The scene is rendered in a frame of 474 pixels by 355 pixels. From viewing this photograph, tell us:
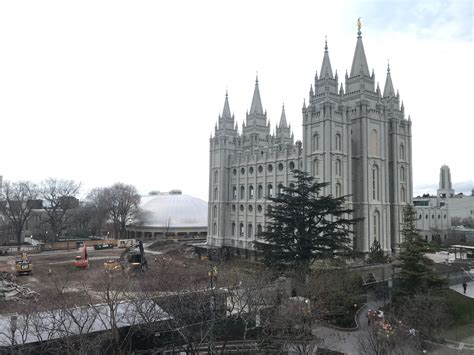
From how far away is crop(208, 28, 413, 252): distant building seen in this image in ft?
141

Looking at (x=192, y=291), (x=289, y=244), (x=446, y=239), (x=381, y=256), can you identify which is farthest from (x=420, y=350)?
(x=446, y=239)

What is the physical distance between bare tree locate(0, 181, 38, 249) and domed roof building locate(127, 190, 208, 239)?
21.1 meters

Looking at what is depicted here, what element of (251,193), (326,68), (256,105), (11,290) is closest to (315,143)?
(326,68)

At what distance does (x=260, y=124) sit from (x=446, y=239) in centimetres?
4298

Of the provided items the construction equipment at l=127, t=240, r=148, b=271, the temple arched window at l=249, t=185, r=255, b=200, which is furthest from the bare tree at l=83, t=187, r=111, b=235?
the construction equipment at l=127, t=240, r=148, b=271

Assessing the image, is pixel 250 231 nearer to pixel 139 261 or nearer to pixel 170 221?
pixel 139 261

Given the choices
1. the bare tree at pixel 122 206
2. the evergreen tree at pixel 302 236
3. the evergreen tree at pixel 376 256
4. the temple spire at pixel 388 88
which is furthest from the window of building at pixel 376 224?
the bare tree at pixel 122 206

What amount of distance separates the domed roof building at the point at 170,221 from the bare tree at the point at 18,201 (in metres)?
21.1

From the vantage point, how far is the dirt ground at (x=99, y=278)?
17547mm

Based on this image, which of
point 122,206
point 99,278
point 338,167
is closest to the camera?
point 99,278

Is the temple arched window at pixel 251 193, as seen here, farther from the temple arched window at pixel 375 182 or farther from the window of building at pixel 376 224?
the window of building at pixel 376 224

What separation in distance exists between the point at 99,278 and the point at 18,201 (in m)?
50.5

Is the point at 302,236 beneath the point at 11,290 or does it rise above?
above

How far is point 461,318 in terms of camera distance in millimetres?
23391
